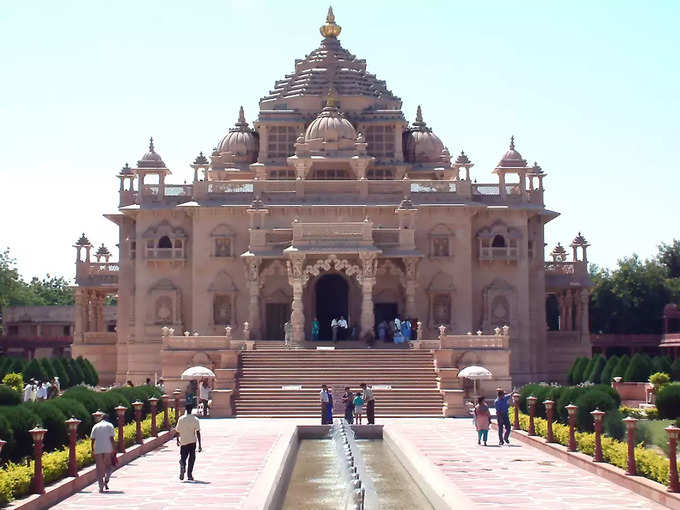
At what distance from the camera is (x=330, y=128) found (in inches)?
2093

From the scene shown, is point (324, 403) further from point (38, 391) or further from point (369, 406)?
point (38, 391)

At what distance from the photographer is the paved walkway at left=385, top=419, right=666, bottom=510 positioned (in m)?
19.2

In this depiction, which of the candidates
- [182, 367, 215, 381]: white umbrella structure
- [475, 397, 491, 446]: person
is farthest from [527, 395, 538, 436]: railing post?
[182, 367, 215, 381]: white umbrella structure

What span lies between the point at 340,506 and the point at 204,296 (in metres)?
32.3

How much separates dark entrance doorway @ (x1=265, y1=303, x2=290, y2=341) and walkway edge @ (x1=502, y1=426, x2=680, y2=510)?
22.4m

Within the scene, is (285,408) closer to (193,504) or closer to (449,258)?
(449,258)

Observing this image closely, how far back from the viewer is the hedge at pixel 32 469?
58.0 ft

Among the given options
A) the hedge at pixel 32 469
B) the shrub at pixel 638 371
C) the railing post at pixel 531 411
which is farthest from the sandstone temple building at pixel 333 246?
the hedge at pixel 32 469

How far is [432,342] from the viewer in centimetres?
4372

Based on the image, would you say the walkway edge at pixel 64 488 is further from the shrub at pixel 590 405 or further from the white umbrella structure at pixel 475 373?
the white umbrella structure at pixel 475 373

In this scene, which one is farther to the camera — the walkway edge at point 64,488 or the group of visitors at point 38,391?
the group of visitors at point 38,391

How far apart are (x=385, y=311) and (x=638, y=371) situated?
1184 centimetres

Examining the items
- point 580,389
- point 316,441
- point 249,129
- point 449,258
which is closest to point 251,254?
point 449,258

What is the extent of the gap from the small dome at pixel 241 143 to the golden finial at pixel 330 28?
686 cm
